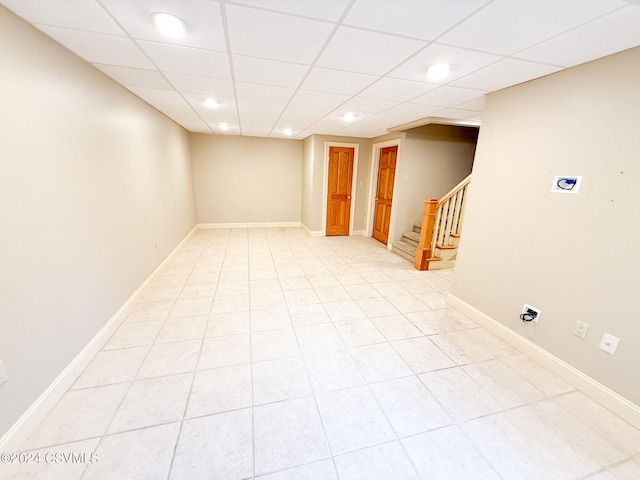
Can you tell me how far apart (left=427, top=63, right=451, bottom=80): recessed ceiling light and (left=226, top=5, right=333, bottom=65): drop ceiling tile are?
2.85 ft

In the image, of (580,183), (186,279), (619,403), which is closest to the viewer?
(619,403)

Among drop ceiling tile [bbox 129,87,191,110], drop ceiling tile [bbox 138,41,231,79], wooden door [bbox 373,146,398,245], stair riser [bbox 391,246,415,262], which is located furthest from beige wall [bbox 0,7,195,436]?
wooden door [bbox 373,146,398,245]

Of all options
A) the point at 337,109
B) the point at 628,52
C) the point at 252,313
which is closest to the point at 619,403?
the point at 628,52

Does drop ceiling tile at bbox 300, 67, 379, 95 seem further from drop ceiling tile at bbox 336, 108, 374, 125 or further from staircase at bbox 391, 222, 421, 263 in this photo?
staircase at bbox 391, 222, 421, 263

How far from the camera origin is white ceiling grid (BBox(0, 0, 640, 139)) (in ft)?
4.25

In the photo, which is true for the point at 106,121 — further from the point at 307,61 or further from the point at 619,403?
the point at 619,403

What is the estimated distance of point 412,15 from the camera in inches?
52.2

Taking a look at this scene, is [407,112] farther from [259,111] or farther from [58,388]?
[58,388]

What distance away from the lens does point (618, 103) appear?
1661 mm

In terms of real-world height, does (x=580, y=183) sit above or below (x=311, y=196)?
above

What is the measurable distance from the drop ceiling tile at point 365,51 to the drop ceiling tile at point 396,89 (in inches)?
10.8

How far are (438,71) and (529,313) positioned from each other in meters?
2.11

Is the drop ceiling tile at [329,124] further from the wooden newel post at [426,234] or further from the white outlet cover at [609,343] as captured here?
the white outlet cover at [609,343]

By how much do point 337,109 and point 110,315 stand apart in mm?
3265
